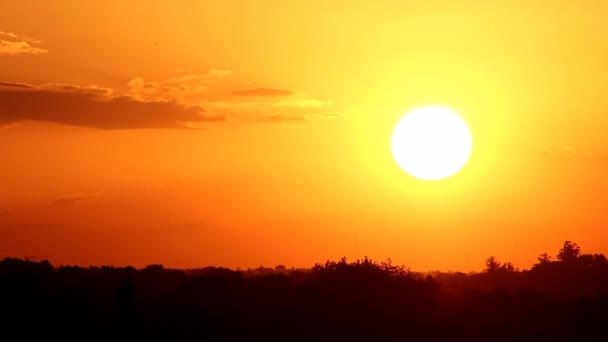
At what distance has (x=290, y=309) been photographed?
237ft

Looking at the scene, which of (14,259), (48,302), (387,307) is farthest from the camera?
(14,259)

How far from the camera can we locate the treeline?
211ft

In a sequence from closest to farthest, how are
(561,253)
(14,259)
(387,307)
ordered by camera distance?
Answer: (387,307)
(14,259)
(561,253)

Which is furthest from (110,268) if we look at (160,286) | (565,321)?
(565,321)

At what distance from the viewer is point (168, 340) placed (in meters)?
61.7

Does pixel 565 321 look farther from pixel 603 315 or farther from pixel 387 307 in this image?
pixel 387 307

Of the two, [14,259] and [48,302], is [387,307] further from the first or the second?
[14,259]

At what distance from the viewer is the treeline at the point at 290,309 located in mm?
64312

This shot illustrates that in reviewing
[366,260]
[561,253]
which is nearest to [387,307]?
[366,260]

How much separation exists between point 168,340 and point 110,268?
1762 inches

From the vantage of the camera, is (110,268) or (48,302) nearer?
(48,302)

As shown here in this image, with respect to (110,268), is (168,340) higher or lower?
lower

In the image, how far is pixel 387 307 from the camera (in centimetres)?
7575

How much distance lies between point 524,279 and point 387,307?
4939 cm
